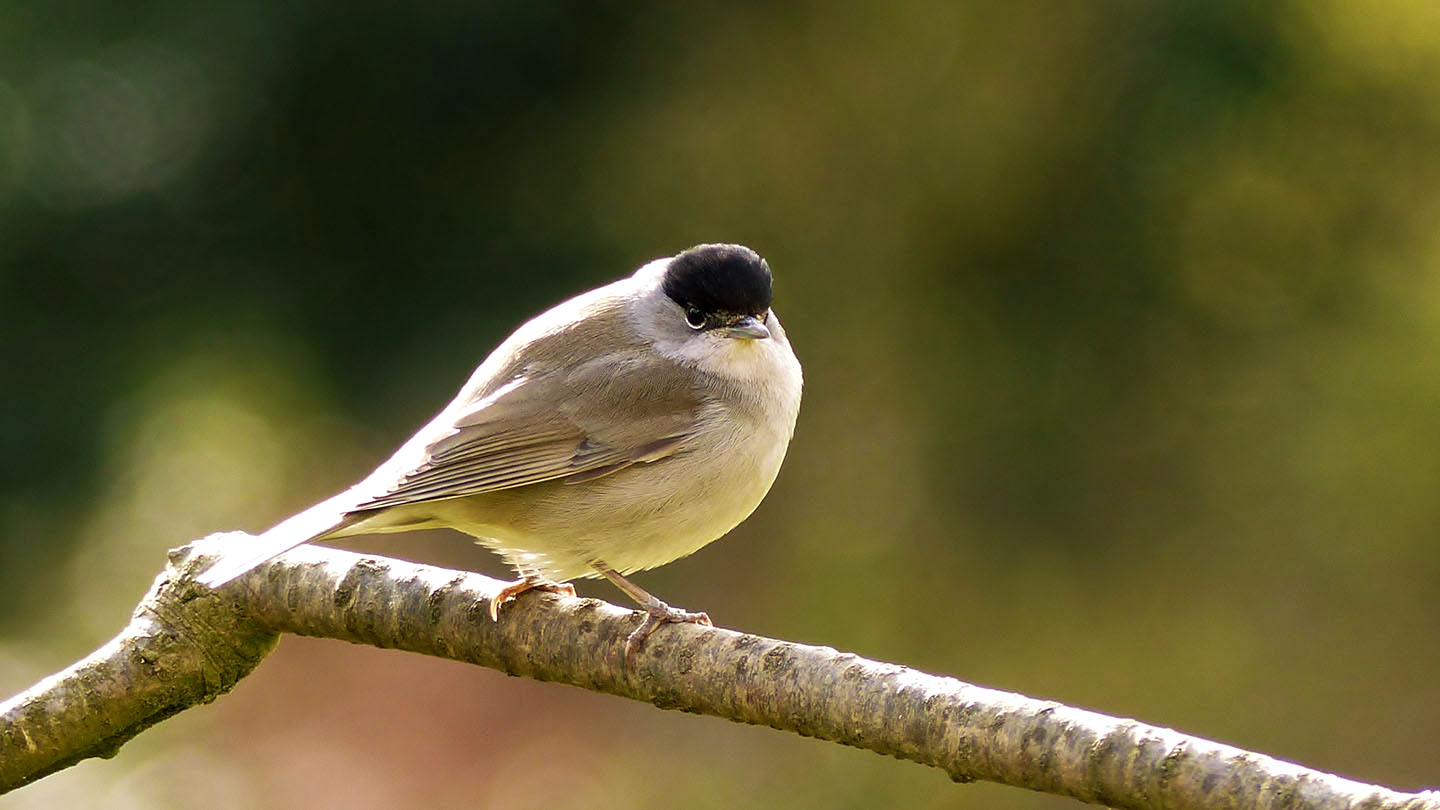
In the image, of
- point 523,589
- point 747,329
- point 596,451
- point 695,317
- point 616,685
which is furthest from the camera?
point 695,317

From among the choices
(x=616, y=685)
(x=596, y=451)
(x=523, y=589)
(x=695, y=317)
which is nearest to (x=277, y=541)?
(x=523, y=589)

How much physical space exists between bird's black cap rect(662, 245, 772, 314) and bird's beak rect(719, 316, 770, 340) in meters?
0.03

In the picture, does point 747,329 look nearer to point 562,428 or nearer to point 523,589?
point 562,428

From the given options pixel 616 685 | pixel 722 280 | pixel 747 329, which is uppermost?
pixel 722 280

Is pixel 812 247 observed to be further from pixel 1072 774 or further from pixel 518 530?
pixel 1072 774

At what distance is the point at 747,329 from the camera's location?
13.3ft

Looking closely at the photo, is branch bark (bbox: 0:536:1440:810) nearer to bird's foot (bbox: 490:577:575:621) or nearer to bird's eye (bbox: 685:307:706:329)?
bird's foot (bbox: 490:577:575:621)

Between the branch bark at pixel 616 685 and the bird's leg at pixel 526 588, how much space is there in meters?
0.02

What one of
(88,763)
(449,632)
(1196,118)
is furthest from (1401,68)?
(88,763)

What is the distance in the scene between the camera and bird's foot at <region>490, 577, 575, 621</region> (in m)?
3.29

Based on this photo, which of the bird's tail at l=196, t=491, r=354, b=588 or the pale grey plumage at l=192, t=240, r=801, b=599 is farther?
the pale grey plumage at l=192, t=240, r=801, b=599

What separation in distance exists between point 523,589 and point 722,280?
1.10 m

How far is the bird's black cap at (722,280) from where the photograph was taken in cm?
405

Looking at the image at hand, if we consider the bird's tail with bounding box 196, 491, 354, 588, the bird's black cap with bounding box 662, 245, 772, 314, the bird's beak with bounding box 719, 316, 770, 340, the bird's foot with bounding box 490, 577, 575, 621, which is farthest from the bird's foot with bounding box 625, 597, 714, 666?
the bird's black cap with bounding box 662, 245, 772, 314
